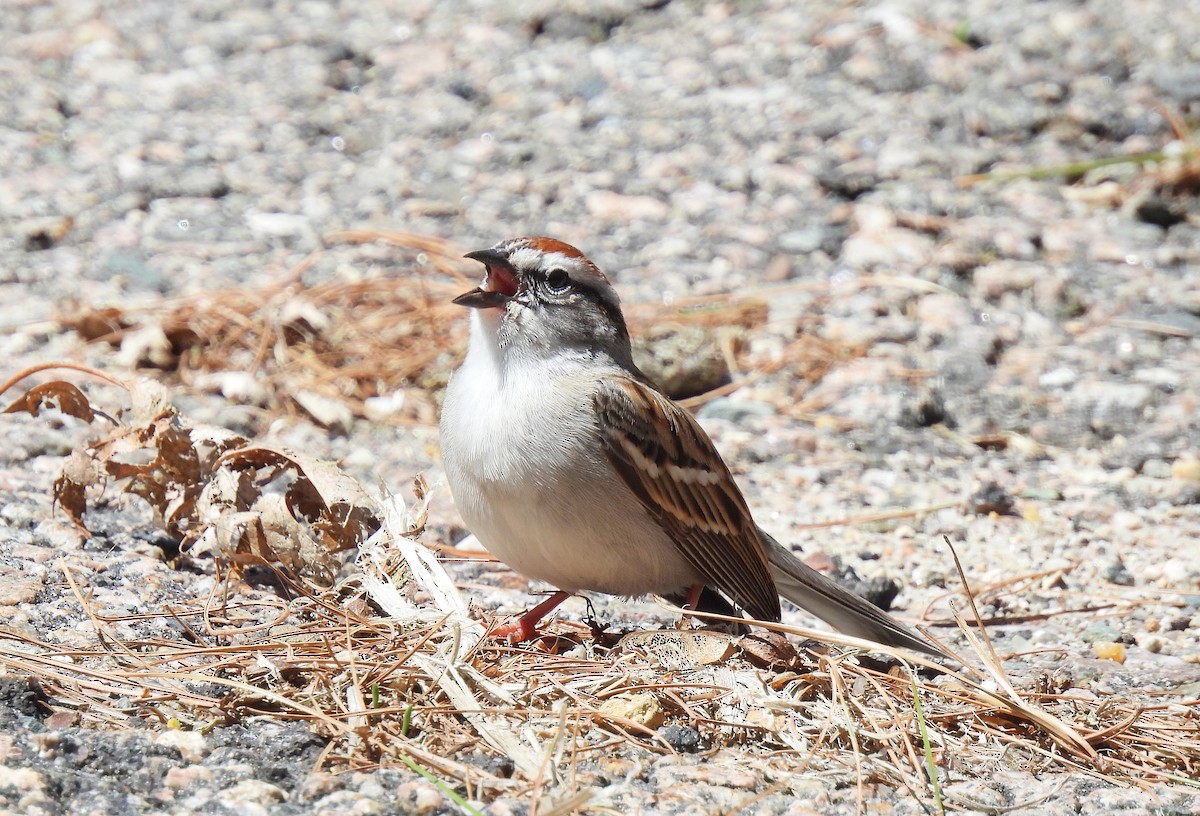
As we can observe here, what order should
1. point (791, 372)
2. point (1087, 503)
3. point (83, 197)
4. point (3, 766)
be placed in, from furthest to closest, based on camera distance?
point (83, 197)
point (791, 372)
point (1087, 503)
point (3, 766)

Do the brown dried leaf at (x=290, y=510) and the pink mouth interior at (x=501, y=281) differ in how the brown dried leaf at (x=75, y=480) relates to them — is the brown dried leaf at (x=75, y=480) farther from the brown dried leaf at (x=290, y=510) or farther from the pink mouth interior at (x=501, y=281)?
the pink mouth interior at (x=501, y=281)

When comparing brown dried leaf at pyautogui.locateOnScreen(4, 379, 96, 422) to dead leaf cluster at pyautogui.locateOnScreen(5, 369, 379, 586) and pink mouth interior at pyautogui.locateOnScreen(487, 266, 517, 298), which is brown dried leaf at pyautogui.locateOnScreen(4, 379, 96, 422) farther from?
pink mouth interior at pyautogui.locateOnScreen(487, 266, 517, 298)

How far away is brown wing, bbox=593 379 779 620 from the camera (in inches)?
155

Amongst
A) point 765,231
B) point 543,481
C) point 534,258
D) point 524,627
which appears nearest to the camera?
point 543,481

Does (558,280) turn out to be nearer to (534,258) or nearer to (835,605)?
(534,258)

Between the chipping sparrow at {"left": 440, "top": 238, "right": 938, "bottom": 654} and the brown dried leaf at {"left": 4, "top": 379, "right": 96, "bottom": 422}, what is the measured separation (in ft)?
3.60

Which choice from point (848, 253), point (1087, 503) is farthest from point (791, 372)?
point (1087, 503)

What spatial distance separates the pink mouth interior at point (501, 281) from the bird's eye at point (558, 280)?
104mm

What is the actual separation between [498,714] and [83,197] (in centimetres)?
493

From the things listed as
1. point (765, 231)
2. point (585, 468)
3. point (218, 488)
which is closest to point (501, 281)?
point (585, 468)

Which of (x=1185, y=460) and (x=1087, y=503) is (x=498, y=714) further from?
(x=1185, y=460)

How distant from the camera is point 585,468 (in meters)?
3.79

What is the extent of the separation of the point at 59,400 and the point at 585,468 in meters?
1.59

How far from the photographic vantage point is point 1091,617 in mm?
4547
